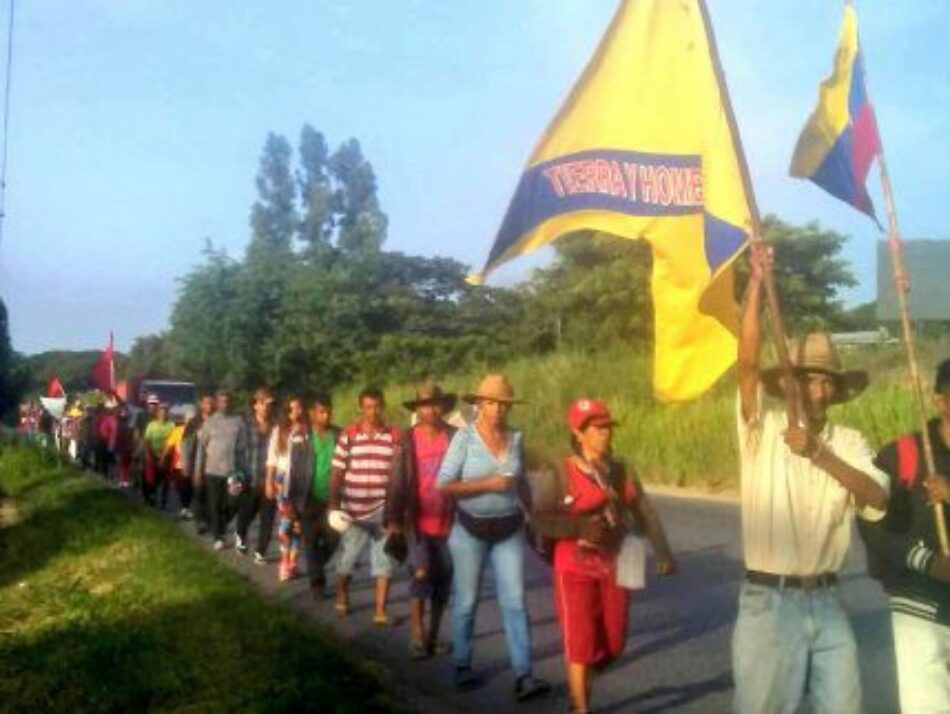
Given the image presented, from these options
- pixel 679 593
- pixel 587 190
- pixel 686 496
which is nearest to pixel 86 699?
pixel 587 190

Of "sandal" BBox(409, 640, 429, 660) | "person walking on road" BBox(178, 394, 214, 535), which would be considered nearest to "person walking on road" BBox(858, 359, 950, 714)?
"sandal" BBox(409, 640, 429, 660)

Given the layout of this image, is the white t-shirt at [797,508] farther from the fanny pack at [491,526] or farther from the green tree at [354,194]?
the green tree at [354,194]

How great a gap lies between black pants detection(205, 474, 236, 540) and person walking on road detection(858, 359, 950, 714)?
11.8m

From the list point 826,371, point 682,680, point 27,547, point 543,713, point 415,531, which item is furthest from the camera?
point 27,547

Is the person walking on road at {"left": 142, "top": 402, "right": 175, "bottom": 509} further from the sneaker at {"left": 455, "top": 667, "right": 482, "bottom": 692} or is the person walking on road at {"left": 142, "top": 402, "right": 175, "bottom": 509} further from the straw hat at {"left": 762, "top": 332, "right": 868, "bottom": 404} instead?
the straw hat at {"left": 762, "top": 332, "right": 868, "bottom": 404}

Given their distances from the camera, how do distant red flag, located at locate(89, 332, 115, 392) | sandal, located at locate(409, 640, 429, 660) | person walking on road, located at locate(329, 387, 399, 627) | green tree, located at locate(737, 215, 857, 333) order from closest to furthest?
sandal, located at locate(409, 640, 429, 660)
person walking on road, located at locate(329, 387, 399, 627)
distant red flag, located at locate(89, 332, 115, 392)
green tree, located at locate(737, 215, 857, 333)

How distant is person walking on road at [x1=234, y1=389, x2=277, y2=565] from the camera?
14.9 metres

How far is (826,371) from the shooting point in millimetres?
5258

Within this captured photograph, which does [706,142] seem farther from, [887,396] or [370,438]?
[887,396]

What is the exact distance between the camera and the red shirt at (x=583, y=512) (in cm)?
712

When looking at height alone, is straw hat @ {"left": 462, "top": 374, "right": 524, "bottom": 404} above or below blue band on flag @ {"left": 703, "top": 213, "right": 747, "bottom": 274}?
below

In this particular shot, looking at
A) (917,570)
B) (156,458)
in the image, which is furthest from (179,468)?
(917,570)

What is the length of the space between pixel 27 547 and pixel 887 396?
45.8 ft

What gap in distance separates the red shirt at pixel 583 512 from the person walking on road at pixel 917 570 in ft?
6.89
